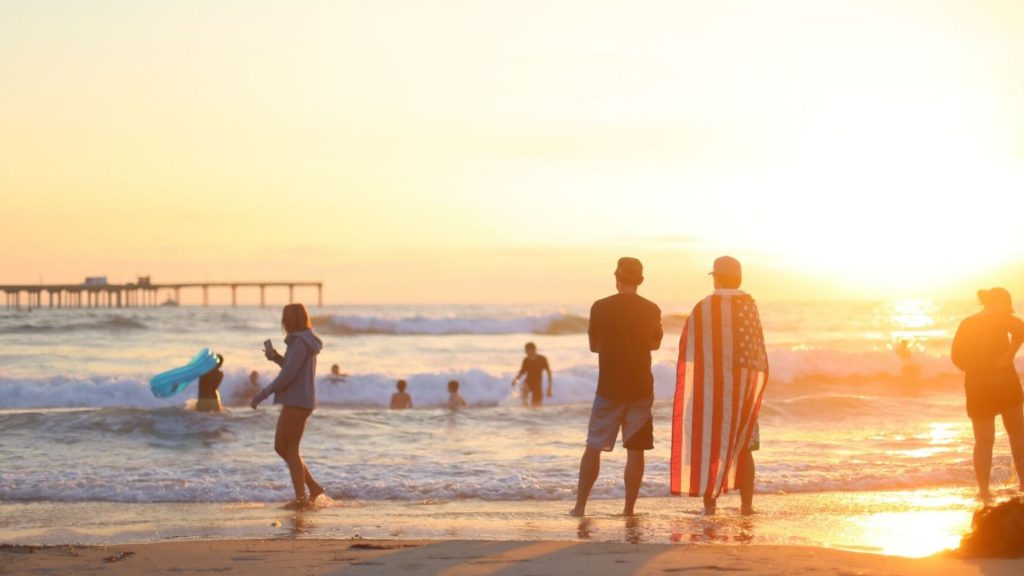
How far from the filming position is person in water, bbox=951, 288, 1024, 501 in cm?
887

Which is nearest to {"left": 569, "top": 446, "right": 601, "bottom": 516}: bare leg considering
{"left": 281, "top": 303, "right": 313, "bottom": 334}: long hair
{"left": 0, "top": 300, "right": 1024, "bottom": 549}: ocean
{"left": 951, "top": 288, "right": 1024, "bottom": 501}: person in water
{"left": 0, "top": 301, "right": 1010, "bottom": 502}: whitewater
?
{"left": 0, "top": 300, "right": 1024, "bottom": 549}: ocean

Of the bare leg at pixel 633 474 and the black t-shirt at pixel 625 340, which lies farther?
the bare leg at pixel 633 474

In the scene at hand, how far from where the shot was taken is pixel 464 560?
591cm

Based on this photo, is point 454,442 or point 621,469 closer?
point 621,469

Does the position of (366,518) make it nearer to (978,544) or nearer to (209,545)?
(209,545)

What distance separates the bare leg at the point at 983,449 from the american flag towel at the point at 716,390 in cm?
258

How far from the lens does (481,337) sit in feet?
168

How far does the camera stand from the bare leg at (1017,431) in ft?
29.6

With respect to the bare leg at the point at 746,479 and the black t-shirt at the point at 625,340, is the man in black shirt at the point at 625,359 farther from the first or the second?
the bare leg at the point at 746,479

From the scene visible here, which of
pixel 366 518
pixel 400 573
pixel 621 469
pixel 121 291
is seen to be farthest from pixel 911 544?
pixel 121 291

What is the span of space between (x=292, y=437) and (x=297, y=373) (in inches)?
20.5

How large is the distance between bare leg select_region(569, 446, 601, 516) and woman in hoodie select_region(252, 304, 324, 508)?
231 cm

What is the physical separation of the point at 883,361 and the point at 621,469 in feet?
66.8

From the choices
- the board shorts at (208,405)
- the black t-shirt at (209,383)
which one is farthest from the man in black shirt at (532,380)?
the board shorts at (208,405)
